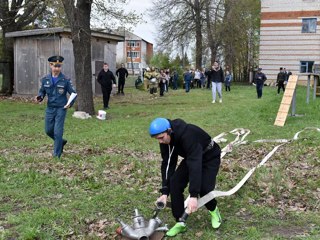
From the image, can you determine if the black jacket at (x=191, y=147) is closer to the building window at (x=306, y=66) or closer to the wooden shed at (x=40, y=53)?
the wooden shed at (x=40, y=53)

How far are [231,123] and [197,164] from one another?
32.5 ft

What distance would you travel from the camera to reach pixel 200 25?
144 ft

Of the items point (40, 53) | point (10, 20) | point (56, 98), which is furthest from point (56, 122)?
point (10, 20)

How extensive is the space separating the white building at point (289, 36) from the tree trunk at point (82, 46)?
3494cm

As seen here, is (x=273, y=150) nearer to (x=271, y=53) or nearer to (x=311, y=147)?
(x=311, y=147)

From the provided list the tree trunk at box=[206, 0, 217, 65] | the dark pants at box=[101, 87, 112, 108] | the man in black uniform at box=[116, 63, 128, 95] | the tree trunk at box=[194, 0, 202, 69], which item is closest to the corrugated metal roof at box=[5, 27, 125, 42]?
the man in black uniform at box=[116, 63, 128, 95]

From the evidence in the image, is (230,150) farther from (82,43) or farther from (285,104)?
(82,43)

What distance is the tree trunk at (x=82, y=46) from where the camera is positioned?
16.7 meters

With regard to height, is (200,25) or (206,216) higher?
(200,25)

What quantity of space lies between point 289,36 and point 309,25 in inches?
90.7

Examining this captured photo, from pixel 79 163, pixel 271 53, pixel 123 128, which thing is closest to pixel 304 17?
pixel 271 53

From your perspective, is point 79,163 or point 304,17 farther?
point 304,17

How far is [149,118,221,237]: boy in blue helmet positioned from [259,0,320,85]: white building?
45254mm

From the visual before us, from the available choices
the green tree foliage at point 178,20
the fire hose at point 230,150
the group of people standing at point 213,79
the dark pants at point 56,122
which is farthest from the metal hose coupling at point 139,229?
the green tree foliage at point 178,20
